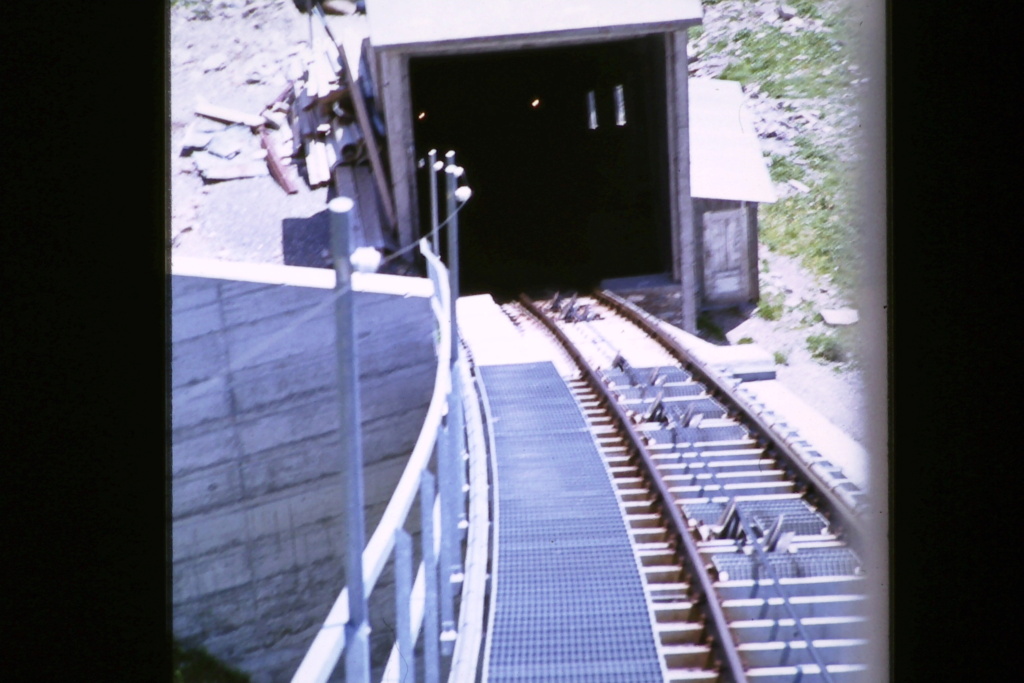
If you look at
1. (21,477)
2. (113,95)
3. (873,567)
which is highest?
(113,95)

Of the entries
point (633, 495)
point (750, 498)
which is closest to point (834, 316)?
point (750, 498)

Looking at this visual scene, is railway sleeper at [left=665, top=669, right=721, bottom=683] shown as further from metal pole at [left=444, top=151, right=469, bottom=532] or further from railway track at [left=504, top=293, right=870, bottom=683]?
metal pole at [left=444, top=151, right=469, bottom=532]

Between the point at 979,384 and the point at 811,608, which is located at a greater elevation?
the point at 979,384

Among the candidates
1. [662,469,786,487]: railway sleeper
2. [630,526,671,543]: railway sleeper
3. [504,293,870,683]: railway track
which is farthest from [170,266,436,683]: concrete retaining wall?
[630,526,671,543]: railway sleeper

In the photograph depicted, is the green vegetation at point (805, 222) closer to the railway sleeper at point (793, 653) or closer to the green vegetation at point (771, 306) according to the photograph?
the green vegetation at point (771, 306)

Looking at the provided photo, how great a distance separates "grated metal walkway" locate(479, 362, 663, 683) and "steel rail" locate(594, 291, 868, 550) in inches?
54.7

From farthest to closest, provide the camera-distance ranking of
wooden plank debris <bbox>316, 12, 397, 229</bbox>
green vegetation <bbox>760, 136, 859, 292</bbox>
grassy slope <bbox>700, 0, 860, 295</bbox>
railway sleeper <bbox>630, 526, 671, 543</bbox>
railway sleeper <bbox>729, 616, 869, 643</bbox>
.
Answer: green vegetation <bbox>760, 136, 859, 292</bbox> → grassy slope <bbox>700, 0, 860, 295</bbox> → wooden plank debris <bbox>316, 12, 397, 229</bbox> → railway sleeper <bbox>630, 526, 671, 543</bbox> → railway sleeper <bbox>729, 616, 869, 643</bbox>

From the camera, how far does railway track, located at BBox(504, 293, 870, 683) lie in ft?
15.2

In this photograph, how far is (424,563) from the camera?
3629mm

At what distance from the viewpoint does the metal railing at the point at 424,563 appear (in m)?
2.09

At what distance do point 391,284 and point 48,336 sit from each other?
5839mm

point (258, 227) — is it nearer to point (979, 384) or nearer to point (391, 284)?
point (391, 284)

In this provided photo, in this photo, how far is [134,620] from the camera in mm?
2959

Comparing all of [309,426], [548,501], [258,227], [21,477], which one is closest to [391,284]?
[309,426]
